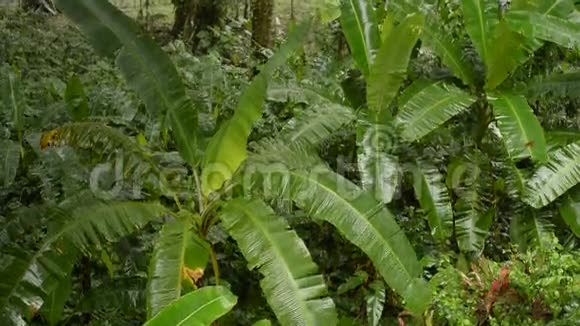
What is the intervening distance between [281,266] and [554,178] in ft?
6.04

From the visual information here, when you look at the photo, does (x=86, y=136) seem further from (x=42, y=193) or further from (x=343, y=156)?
(x=343, y=156)

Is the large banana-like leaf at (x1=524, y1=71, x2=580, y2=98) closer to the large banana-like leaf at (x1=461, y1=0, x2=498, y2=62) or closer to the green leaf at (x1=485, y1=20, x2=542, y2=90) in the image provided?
the green leaf at (x1=485, y1=20, x2=542, y2=90)

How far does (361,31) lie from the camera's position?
4.14 meters

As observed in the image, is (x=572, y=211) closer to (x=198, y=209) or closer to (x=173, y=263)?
(x=198, y=209)

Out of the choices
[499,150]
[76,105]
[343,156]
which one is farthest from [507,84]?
[76,105]

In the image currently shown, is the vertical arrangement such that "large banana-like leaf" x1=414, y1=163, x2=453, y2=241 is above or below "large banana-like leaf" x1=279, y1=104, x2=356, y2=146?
below

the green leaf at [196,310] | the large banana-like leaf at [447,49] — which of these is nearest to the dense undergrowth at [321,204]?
the large banana-like leaf at [447,49]

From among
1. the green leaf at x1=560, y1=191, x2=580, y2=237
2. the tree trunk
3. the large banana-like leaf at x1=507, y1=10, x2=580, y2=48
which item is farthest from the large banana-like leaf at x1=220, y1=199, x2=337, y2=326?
the tree trunk

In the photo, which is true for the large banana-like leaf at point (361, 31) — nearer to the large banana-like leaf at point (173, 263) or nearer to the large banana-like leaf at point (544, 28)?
the large banana-like leaf at point (544, 28)

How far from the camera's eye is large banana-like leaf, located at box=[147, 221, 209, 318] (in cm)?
284

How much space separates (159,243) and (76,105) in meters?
1.82

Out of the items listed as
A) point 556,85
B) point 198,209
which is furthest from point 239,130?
point 556,85

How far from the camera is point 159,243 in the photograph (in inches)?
120

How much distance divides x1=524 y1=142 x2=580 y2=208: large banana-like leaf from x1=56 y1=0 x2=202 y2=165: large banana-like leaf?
76.6 inches
